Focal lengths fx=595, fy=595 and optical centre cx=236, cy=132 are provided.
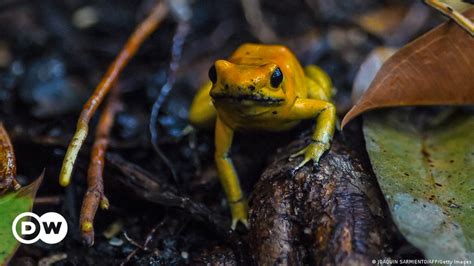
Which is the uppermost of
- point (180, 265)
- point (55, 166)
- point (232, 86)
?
point (232, 86)

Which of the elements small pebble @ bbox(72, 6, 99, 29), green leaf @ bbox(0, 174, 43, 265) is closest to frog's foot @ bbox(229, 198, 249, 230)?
green leaf @ bbox(0, 174, 43, 265)

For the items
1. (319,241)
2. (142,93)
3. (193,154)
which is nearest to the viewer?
(319,241)

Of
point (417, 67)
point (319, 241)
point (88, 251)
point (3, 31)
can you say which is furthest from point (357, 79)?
point (3, 31)

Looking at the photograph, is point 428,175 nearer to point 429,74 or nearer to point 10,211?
point 429,74

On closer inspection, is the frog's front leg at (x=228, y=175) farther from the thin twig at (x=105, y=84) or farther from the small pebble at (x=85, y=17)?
the small pebble at (x=85, y=17)

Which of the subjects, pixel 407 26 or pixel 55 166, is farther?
pixel 407 26

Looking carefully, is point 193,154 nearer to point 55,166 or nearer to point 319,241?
point 55,166

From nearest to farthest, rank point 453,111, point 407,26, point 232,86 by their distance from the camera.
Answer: point 232,86 < point 453,111 < point 407,26
